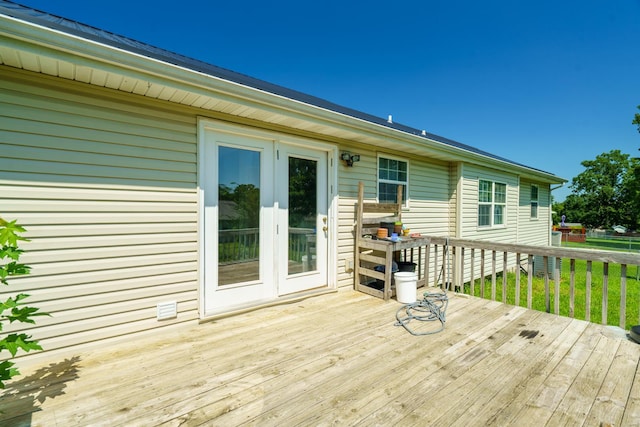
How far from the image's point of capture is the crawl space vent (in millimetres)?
2699

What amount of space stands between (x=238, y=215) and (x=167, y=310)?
117 centimetres

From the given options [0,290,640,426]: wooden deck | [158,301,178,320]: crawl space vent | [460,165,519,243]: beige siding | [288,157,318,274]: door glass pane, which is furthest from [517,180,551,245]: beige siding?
[158,301,178,320]: crawl space vent

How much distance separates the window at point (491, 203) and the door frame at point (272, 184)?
4649mm

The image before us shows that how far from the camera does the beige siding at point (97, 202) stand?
215cm

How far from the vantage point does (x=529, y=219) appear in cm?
975

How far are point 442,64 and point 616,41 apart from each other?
4.13 meters

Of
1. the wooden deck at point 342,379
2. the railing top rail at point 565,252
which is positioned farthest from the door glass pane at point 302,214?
the railing top rail at point 565,252

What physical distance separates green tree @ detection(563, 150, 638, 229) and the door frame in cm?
4665

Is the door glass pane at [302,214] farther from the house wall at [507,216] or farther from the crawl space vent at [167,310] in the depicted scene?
the house wall at [507,216]

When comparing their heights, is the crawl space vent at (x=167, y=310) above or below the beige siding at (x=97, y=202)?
below

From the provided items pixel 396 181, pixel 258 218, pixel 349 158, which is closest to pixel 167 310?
pixel 258 218

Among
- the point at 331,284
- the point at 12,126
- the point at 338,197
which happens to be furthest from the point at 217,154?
the point at 331,284

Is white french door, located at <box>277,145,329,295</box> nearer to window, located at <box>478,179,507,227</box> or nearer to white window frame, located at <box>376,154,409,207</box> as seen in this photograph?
white window frame, located at <box>376,154,409,207</box>

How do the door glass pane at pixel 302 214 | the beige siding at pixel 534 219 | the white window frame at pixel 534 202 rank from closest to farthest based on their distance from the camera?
the door glass pane at pixel 302 214 → the beige siding at pixel 534 219 → the white window frame at pixel 534 202
